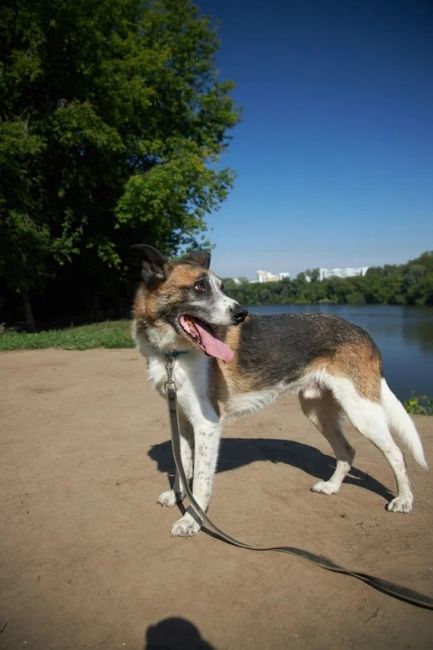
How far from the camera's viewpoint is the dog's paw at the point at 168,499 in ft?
14.0

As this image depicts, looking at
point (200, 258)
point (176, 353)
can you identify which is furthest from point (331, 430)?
point (200, 258)

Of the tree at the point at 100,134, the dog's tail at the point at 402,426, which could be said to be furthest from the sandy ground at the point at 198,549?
the tree at the point at 100,134

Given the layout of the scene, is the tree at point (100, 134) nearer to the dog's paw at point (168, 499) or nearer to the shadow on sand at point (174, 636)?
the dog's paw at point (168, 499)

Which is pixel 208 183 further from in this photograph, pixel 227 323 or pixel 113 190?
pixel 227 323

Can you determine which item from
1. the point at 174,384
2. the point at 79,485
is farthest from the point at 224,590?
the point at 79,485

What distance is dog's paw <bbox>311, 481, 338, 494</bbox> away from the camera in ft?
14.9

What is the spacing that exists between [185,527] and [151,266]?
241cm

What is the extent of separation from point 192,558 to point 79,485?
73.1 inches

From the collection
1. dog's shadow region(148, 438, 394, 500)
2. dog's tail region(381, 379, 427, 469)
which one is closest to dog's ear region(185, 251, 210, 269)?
dog's tail region(381, 379, 427, 469)

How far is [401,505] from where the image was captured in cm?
412

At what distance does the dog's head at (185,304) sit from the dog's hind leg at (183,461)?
0.94 metres

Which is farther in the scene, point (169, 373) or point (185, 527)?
point (169, 373)

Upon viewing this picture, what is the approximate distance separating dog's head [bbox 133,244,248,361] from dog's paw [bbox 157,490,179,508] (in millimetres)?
1605

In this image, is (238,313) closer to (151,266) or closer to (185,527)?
(151,266)
